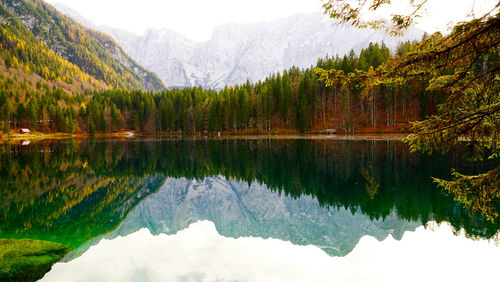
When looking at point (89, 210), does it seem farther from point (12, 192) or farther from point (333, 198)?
point (333, 198)

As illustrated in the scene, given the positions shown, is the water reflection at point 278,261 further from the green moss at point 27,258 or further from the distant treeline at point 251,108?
the distant treeline at point 251,108

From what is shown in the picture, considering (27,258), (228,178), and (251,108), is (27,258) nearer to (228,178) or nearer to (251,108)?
(228,178)

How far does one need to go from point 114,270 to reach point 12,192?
14.4m

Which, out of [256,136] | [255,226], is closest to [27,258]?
[255,226]

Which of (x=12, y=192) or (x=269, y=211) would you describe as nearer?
(x=269, y=211)

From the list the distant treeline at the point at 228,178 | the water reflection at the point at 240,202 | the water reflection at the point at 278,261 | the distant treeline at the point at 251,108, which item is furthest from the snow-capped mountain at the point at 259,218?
the distant treeline at the point at 251,108

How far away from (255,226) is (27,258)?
28.6ft

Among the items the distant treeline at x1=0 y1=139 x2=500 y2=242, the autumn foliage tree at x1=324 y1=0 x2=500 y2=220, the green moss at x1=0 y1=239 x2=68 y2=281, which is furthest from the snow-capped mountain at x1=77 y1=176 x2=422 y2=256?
the autumn foliage tree at x1=324 y1=0 x2=500 y2=220

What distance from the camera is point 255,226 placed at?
1284cm

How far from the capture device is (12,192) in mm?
17234

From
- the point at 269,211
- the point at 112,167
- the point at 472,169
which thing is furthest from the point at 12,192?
the point at 472,169

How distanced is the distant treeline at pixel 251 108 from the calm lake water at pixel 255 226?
48204mm

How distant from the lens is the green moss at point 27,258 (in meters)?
7.23

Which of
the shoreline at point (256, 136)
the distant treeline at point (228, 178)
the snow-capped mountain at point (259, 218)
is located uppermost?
the shoreline at point (256, 136)
